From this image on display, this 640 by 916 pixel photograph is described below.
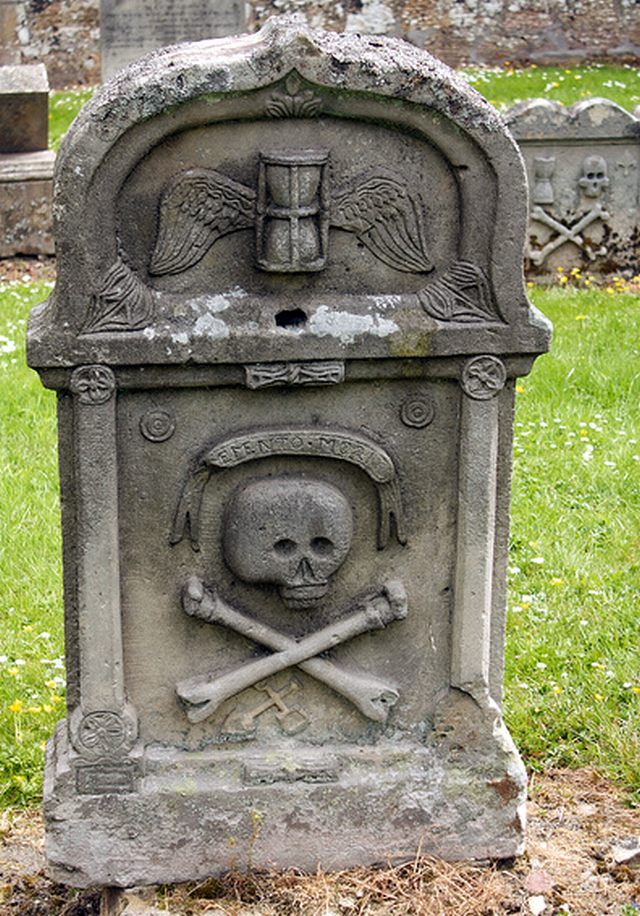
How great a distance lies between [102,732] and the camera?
3.39m

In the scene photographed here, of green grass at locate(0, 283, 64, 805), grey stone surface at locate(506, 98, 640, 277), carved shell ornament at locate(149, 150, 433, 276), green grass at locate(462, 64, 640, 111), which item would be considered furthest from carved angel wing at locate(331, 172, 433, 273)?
green grass at locate(462, 64, 640, 111)

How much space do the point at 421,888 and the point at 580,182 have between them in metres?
7.07

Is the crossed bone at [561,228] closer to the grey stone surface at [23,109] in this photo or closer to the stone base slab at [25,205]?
the stone base slab at [25,205]

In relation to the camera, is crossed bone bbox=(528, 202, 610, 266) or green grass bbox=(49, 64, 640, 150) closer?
crossed bone bbox=(528, 202, 610, 266)

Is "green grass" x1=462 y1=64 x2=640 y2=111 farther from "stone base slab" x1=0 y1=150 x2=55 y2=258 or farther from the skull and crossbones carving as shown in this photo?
the skull and crossbones carving

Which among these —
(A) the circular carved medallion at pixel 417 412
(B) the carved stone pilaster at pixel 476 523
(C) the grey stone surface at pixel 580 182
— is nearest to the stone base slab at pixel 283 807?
(B) the carved stone pilaster at pixel 476 523

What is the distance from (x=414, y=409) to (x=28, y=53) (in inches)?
652

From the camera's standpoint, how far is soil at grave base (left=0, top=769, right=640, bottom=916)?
3391mm

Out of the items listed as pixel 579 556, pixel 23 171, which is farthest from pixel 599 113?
pixel 579 556

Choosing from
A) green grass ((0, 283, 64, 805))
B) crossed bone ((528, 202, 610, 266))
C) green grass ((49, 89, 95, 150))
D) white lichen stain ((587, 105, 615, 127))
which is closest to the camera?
green grass ((0, 283, 64, 805))

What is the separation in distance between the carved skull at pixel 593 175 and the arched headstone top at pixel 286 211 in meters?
6.69

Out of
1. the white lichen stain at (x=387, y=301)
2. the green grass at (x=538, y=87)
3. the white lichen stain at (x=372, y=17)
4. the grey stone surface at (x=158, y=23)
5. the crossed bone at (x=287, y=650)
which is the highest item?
the white lichen stain at (x=372, y=17)

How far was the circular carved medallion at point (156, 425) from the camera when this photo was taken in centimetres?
323

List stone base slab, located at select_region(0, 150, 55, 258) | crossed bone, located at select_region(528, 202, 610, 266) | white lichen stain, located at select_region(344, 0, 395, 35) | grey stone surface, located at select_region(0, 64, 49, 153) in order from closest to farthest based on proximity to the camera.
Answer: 1. crossed bone, located at select_region(528, 202, 610, 266)
2. stone base slab, located at select_region(0, 150, 55, 258)
3. grey stone surface, located at select_region(0, 64, 49, 153)
4. white lichen stain, located at select_region(344, 0, 395, 35)
